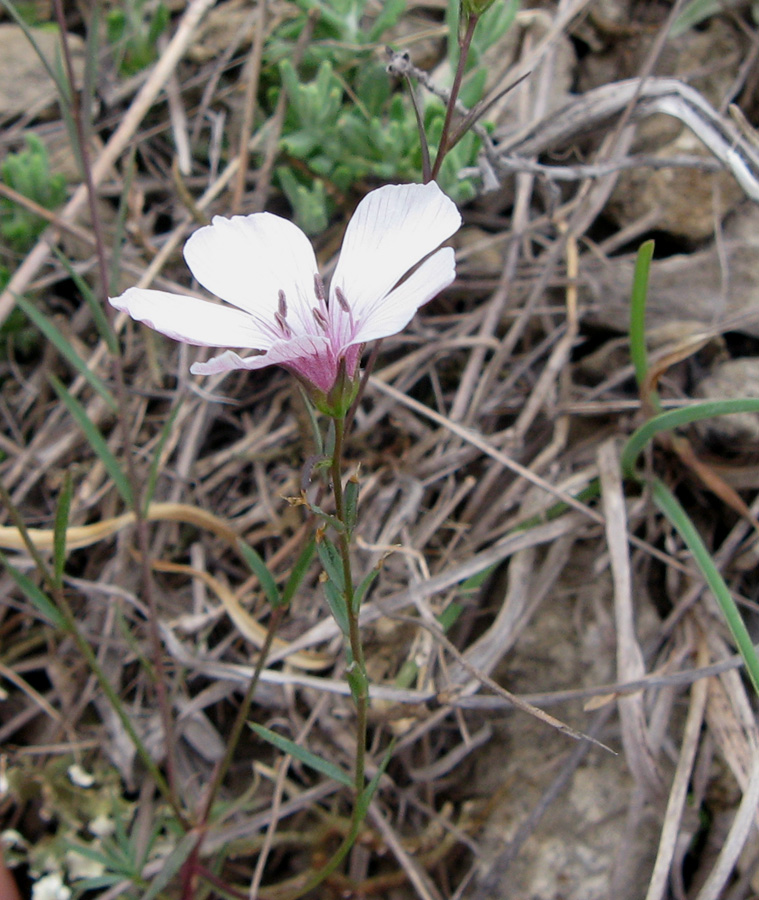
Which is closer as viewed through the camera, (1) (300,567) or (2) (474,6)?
(2) (474,6)

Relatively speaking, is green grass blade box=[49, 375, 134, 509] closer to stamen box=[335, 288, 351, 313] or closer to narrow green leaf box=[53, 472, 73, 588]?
narrow green leaf box=[53, 472, 73, 588]

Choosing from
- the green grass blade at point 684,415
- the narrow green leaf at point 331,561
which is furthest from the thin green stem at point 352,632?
the green grass blade at point 684,415

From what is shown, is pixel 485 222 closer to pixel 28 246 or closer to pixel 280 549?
pixel 280 549

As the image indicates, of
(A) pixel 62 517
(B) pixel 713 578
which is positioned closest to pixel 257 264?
(A) pixel 62 517

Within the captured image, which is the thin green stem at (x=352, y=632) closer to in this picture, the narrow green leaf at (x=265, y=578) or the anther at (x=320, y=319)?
the anther at (x=320, y=319)

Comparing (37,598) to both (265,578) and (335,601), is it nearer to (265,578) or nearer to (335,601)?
(265,578)

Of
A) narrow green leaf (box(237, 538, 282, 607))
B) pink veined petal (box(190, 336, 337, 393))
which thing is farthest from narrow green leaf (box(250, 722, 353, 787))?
pink veined petal (box(190, 336, 337, 393))

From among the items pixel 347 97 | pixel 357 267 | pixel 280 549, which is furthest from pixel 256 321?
pixel 347 97

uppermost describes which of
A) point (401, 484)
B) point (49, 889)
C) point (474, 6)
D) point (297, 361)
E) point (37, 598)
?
point (474, 6)
